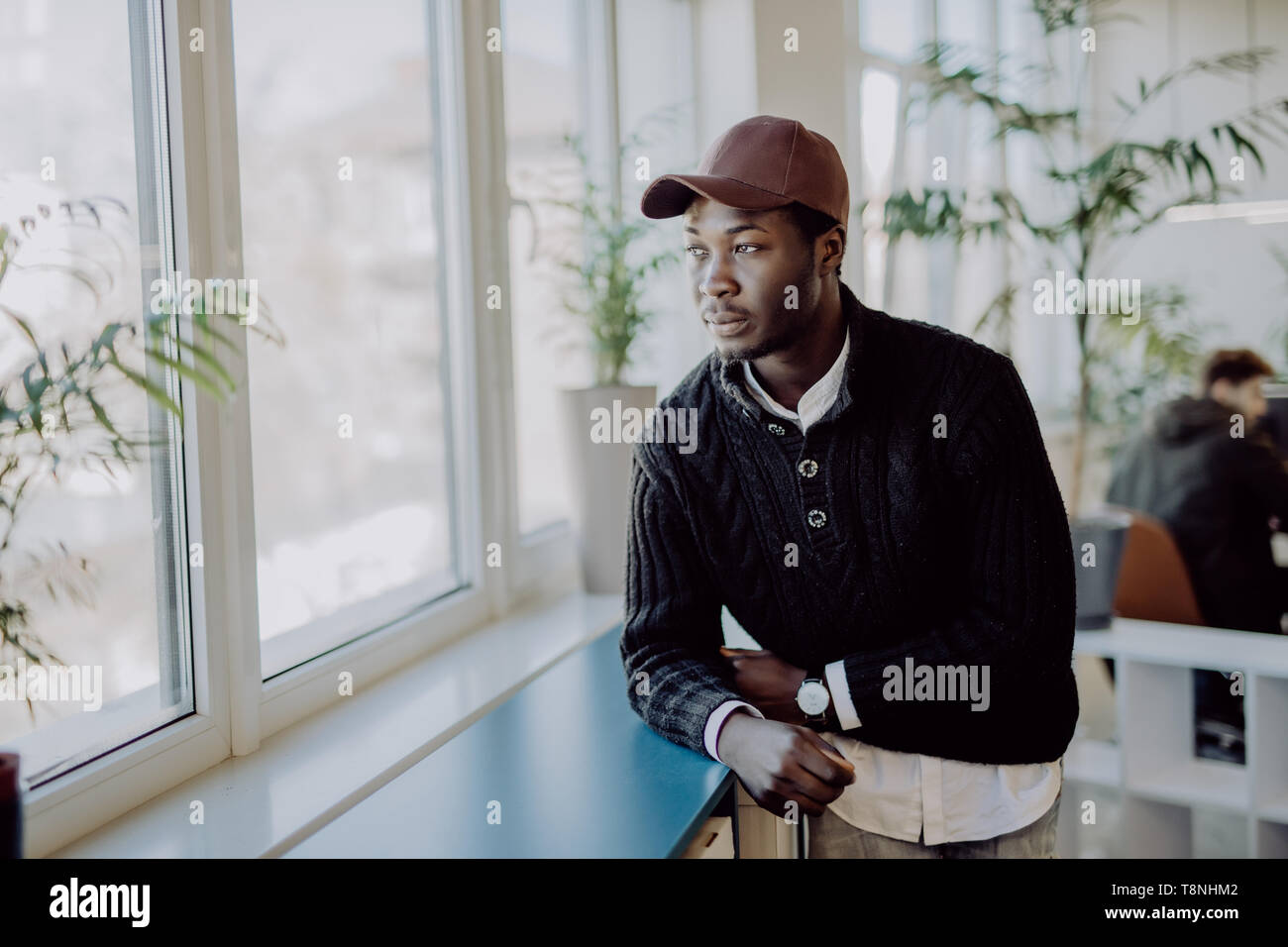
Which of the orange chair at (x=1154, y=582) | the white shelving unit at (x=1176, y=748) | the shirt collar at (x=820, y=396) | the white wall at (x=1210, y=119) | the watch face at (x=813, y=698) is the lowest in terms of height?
the white shelving unit at (x=1176, y=748)

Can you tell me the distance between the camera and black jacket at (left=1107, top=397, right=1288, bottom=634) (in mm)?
2879

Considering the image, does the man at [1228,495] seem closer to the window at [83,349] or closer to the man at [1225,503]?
the man at [1225,503]

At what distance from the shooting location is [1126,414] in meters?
4.45

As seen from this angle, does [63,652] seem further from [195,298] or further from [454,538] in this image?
[454,538]

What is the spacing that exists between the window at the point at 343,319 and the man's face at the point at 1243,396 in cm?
228

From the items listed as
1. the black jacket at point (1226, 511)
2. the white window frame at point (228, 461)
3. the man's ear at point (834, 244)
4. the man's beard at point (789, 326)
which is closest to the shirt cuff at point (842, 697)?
the man's beard at point (789, 326)

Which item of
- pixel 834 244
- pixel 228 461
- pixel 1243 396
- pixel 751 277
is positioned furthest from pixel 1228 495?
pixel 228 461

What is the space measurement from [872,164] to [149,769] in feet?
9.05

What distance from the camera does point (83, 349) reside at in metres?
1.29

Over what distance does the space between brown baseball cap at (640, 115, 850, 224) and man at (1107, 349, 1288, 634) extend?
1.97 metres

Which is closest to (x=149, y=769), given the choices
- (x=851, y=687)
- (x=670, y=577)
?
(x=670, y=577)

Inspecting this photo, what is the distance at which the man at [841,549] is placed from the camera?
4.78 ft

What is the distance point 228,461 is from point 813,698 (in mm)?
935

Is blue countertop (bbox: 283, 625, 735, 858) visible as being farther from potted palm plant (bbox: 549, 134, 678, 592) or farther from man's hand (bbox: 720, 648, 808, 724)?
potted palm plant (bbox: 549, 134, 678, 592)
